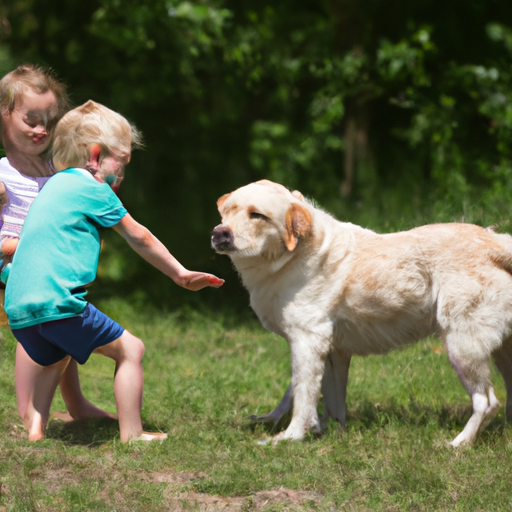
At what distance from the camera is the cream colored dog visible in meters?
3.87

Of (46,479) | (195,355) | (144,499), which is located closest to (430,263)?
(144,499)

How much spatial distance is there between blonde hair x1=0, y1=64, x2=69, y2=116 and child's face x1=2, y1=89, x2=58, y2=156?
25 millimetres

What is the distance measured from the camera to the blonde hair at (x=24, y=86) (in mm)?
4164

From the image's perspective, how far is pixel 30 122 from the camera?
13.7ft

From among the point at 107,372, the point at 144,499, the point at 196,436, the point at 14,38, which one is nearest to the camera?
the point at 144,499

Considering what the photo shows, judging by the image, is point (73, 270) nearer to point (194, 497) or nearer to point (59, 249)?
point (59, 249)

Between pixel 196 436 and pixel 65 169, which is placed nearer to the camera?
pixel 65 169

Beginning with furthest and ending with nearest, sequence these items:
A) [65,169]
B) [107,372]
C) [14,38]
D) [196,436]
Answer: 1. [14,38]
2. [107,372]
3. [196,436]
4. [65,169]

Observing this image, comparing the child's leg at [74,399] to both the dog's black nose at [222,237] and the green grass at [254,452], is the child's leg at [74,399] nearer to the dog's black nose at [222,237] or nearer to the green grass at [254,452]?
the green grass at [254,452]

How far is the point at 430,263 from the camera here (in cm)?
397

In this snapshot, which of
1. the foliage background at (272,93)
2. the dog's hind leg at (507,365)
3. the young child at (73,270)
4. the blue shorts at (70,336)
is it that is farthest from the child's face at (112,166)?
the foliage background at (272,93)

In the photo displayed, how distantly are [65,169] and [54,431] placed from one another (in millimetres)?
1495

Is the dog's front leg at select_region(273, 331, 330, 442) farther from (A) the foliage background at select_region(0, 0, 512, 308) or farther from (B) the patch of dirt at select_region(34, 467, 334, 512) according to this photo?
(A) the foliage background at select_region(0, 0, 512, 308)

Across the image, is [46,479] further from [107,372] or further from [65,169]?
[107,372]
